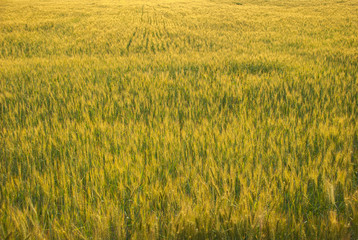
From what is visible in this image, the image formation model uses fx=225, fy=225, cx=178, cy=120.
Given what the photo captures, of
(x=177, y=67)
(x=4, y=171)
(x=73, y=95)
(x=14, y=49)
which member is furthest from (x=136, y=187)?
(x=14, y=49)

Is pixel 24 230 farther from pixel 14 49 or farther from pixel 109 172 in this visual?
pixel 14 49

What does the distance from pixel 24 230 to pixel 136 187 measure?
0.45 m

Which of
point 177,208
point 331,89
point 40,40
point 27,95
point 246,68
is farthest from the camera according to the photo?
point 40,40

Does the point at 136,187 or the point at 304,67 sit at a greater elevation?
the point at 304,67

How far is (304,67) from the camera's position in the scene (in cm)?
381

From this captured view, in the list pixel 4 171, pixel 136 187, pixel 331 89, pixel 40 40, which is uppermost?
pixel 40 40

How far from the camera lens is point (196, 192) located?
1.09 meters

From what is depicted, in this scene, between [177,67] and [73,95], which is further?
[177,67]

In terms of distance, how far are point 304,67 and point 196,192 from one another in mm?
3622

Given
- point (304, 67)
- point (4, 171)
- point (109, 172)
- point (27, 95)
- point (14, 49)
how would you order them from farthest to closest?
point (14, 49) < point (304, 67) < point (27, 95) < point (4, 171) < point (109, 172)

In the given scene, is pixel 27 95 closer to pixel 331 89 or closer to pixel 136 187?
pixel 136 187

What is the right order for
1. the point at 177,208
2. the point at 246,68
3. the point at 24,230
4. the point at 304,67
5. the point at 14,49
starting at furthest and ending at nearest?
the point at 14,49
the point at 246,68
the point at 304,67
the point at 177,208
the point at 24,230

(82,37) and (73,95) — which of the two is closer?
(73,95)

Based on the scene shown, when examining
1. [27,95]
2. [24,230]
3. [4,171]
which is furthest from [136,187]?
[27,95]
